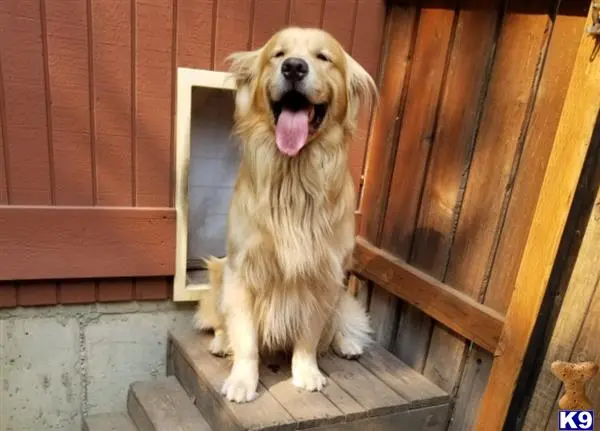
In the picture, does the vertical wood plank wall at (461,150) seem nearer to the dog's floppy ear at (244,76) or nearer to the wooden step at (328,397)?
the wooden step at (328,397)

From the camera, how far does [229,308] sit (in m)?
1.98

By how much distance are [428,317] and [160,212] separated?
1307mm

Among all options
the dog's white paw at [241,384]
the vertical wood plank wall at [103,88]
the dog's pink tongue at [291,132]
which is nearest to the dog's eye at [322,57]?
the dog's pink tongue at [291,132]

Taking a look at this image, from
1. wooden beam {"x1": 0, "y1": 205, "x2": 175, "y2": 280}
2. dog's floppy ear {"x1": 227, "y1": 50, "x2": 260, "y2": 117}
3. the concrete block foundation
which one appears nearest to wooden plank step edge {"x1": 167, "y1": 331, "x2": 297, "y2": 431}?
the concrete block foundation

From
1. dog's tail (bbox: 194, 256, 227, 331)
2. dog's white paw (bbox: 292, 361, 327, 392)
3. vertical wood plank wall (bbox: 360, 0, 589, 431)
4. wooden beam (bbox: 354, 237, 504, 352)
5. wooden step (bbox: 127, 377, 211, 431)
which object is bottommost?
wooden step (bbox: 127, 377, 211, 431)

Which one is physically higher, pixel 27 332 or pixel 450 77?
pixel 450 77

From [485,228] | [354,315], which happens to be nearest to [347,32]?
[485,228]

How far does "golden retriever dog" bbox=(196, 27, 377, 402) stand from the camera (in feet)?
5.86

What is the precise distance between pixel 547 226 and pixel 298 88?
92cm

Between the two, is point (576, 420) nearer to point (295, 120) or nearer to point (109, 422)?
point (295, 120)

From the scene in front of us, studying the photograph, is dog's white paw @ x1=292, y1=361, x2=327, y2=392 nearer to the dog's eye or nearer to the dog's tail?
the dog's tail

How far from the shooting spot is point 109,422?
2301 mm

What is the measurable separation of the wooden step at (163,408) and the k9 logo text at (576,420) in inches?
50.1

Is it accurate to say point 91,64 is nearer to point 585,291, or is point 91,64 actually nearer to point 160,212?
point 160,212
